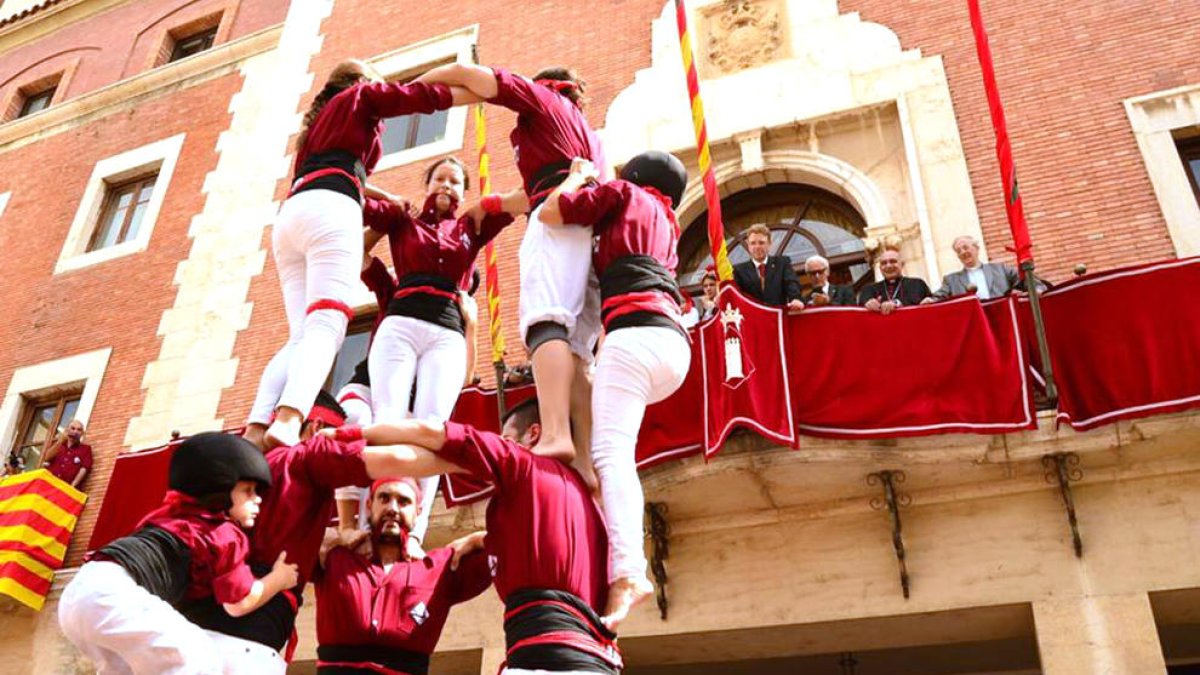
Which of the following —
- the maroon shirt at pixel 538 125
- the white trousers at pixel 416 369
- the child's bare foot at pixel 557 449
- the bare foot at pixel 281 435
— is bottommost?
the child's bare foot at pixel 557 449

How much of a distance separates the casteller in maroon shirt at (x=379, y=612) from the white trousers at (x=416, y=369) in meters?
0.68

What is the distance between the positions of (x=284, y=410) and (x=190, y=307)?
975 centimetres

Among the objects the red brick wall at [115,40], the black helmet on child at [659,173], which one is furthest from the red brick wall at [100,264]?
the black helmet on child at [659,173]

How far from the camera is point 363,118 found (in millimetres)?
4844

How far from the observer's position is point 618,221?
4.29 m

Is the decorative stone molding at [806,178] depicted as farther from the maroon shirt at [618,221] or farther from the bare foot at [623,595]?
the bare foot at [623,595]

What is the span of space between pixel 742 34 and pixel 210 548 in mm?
9576

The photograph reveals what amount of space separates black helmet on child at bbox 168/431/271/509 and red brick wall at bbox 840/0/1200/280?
7.42m

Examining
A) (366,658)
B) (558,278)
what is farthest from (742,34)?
(366,658)

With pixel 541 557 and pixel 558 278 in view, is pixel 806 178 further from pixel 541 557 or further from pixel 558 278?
pixel 541 557

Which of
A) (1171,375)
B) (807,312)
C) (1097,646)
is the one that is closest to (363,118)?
(807,312)

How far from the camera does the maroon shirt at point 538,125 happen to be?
4738mm

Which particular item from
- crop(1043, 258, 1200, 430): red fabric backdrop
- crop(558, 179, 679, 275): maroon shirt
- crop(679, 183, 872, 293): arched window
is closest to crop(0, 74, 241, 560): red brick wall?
crop(679, 183, 872, 293): arched window

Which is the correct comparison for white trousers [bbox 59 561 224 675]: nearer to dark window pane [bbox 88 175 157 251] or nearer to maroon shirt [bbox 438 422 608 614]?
maroon shirt [bbox 438 422 608 614]
